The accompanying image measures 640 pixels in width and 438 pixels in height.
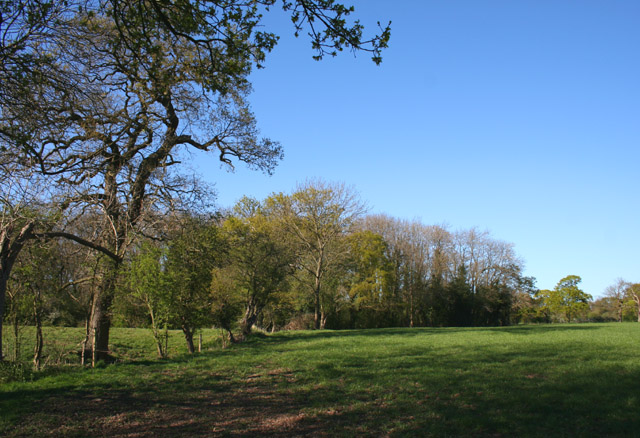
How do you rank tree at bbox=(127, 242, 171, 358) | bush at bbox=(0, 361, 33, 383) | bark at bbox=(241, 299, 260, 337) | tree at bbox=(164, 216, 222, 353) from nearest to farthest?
1. bush at bbox=(0, 361, 33, 383)
2. tree at bbox=(127, 242, 171, 358)
3. tree at bbox=(164, 216, 222, 353)
4. bark at bbox=(241, 299, 260, 337)

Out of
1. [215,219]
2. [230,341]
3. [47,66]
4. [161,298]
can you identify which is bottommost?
[230,341]

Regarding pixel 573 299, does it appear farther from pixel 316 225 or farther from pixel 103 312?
pixel 103 312

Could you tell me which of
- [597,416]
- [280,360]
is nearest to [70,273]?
[280,360]

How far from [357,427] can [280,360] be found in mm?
6957

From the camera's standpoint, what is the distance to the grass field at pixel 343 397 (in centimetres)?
589

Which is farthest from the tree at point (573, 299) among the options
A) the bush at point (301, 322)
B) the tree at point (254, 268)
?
the tree at point (254, 268)

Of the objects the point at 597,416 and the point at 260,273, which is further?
the point at 260,273

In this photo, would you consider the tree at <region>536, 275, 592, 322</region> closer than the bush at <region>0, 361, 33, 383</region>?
No

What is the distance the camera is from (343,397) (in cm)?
767

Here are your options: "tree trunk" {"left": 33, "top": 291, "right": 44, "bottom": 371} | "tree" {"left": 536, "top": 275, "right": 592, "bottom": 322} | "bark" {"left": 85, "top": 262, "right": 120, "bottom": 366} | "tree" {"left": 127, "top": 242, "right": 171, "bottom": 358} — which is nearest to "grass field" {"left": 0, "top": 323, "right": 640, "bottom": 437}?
"tree trunk" {"left": 33, "top": 291, "right": 44, "bottom": 371}

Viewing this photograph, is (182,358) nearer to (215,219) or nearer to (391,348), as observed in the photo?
(215,219)

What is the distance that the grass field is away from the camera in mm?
5891

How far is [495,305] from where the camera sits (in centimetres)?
4716

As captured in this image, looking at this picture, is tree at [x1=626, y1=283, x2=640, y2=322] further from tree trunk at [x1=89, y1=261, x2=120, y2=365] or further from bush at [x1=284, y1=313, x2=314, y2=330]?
tree trunk at [x1=89, y1=261, x2=120, y2=365]
